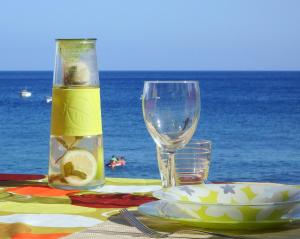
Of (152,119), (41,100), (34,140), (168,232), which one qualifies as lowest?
(168,232)

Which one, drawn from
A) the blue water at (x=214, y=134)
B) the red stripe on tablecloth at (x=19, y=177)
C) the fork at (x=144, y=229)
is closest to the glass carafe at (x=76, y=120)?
the red stripe on tablecloth at (x=19, y=177)

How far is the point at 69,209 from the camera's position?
98cm

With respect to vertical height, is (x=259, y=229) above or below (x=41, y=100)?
below

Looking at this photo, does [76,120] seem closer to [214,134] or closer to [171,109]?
[171,109]

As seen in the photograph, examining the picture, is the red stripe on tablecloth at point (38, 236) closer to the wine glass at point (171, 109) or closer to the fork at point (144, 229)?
the fork at point (144, 229)

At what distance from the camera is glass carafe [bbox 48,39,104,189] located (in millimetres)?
1164

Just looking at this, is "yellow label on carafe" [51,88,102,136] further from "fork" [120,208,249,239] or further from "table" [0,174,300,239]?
"fork" [120,208,249,239]

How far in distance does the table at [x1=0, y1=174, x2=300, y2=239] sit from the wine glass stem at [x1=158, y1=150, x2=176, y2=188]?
0.04 metres

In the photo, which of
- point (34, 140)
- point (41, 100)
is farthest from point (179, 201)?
point (41, 100)

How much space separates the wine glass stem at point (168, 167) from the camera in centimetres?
104

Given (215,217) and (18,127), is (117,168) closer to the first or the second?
(18,127)

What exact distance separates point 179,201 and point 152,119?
0.20 m

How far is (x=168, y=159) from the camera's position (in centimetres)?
105

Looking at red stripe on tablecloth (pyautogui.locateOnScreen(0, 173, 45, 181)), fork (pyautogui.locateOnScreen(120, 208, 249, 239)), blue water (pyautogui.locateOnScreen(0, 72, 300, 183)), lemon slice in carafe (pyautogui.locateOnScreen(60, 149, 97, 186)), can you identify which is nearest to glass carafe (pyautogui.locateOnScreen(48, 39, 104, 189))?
lemon slice in carafe (pyautogui.locateOnScreen(60, 149, 97, 186))
